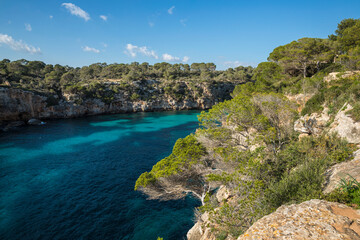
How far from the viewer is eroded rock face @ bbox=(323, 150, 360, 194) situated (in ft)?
21.3

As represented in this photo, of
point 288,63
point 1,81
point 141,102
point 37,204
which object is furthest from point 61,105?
point 288,63

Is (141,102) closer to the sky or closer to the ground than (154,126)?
closer to the sky

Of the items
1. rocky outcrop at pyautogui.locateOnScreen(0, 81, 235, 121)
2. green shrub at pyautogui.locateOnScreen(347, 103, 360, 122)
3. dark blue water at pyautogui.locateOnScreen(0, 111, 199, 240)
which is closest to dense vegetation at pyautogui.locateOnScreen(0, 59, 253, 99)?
rocky outcrop at pyautogui.locateOnScreen(0, 81, 235, 121)

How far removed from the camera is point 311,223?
15.2 ft

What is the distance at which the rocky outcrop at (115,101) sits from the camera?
43.1 m

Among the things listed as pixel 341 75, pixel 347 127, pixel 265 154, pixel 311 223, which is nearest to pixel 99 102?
pixel 265 154

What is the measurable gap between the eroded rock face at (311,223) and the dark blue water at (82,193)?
8674mm

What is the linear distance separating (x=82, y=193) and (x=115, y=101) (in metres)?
49.9

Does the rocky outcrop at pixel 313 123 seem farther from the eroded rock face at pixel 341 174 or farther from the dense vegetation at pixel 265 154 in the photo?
the eroded rock face at pixel 341 174

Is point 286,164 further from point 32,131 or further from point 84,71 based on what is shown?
point 84,71

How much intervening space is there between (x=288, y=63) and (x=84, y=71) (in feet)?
257

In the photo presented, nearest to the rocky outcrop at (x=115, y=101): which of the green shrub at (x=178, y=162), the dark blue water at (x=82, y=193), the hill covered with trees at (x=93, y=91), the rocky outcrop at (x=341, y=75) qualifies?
the hill covered with trees at (x=93, y=91)

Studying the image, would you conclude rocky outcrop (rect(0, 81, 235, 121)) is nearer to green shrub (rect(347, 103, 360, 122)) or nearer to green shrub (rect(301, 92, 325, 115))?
green shrub (rect(301, 92, 325, 115))

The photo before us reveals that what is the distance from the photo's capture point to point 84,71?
77.0 m
